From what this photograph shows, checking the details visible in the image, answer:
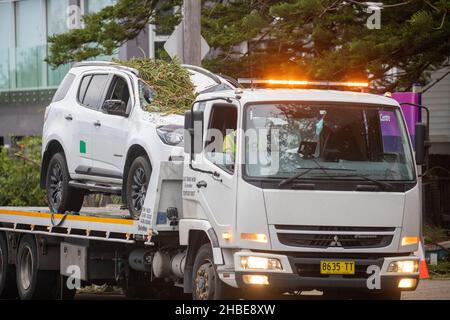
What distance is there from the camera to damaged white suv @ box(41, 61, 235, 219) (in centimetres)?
1391

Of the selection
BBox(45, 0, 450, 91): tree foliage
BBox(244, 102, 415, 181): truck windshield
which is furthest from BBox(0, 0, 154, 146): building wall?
BBox(244, 102, 415, 181): truck windshield

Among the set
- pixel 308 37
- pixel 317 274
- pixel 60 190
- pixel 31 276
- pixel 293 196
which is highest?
pixel 308 37

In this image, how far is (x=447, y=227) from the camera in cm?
2316

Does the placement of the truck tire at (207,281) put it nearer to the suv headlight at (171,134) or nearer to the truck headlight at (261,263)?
the truck headlight at (261,263)

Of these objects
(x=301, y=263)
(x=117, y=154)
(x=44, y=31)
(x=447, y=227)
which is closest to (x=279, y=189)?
(x=301, y=263)

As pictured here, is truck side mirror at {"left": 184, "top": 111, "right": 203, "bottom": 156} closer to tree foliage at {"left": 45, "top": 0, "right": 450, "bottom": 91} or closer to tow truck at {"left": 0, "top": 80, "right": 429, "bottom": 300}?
tow truck at {"left": 0, "top": 80, "right": 429, "bottom": 300}

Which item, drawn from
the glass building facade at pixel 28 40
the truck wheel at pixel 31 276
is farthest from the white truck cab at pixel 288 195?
the glass building facade at pixel 28 40

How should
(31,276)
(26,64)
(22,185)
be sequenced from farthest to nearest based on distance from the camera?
(26,64) < (22,185) < (31,276)

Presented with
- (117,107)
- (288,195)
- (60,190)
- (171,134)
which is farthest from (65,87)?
(288,195)

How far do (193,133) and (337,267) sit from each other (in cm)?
206

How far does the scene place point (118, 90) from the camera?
49.2 ft

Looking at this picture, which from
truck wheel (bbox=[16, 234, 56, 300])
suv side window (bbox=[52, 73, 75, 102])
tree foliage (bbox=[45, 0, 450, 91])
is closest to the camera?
suv side window (bbox=[52, 73, 75, 102])

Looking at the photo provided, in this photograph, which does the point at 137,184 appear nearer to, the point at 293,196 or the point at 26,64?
the point at 293,196
